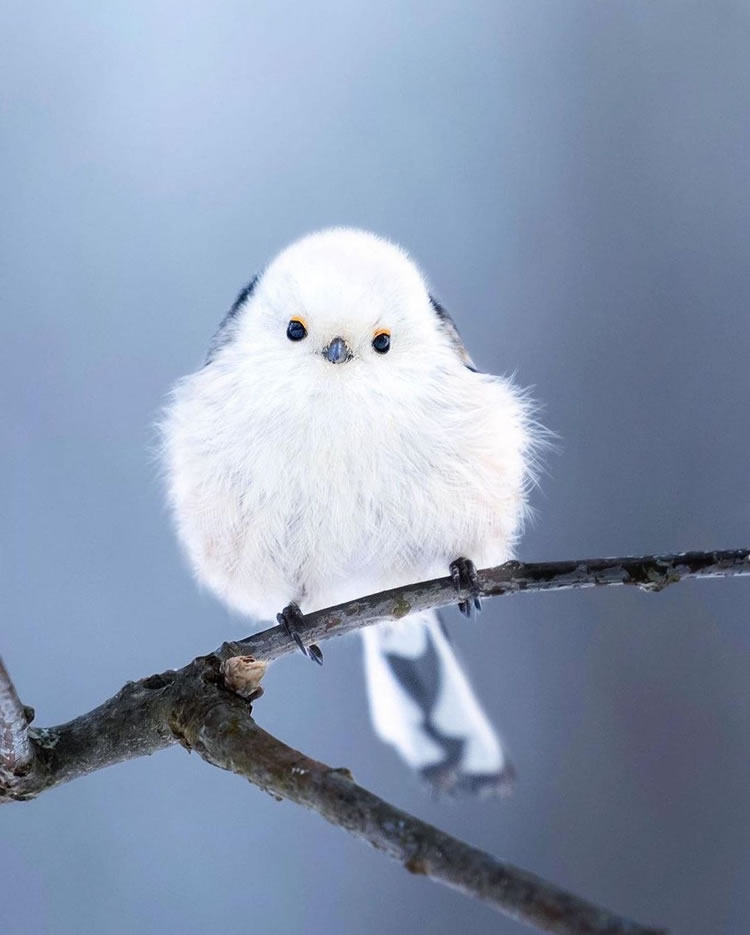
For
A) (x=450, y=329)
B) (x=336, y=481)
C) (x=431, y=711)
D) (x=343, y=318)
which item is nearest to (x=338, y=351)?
(x=343, y=318)

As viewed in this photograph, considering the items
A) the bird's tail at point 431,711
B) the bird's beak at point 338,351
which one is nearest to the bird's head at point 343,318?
the bird's beak at point 338,351

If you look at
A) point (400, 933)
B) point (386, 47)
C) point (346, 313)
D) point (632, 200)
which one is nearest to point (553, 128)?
point (632, 200)

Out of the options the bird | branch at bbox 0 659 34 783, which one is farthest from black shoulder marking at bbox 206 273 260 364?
branch at bbox 0 659 34 783

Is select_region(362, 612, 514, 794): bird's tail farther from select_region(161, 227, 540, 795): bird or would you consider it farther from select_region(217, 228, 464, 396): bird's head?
select_region(217, 228, 464, 396): bird's head

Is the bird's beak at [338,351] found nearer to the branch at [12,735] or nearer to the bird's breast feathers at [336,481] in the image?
the bird's breast feathers at [336,481]

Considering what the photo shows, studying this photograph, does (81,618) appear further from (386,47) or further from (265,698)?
(386,47)

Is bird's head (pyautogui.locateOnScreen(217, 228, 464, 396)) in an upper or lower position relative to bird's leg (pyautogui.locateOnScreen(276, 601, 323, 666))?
upper
